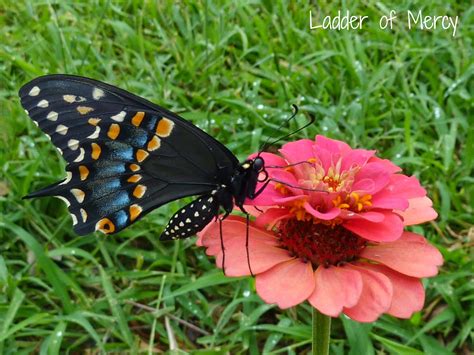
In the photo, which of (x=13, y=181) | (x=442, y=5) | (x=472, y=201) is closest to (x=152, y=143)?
(x=13, y=181)

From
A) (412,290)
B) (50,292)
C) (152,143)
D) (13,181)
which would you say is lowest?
(50,292)

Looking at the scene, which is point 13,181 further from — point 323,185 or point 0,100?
point 323,185

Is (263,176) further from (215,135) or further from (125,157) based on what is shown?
(215,135)

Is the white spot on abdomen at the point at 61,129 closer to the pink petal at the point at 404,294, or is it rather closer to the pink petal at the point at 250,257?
the pink petal at the point at 250,257

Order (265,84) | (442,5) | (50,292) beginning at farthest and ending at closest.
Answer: (442,5)
(265,84)
(50,292)

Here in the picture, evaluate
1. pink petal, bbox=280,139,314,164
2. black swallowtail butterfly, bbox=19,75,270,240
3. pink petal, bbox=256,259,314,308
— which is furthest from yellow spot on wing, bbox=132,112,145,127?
pink petal, bbox=256,259,314,308

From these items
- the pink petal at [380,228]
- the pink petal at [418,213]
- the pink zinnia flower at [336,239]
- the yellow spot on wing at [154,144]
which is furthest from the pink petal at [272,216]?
the yellow spot on wing at [154,144]
